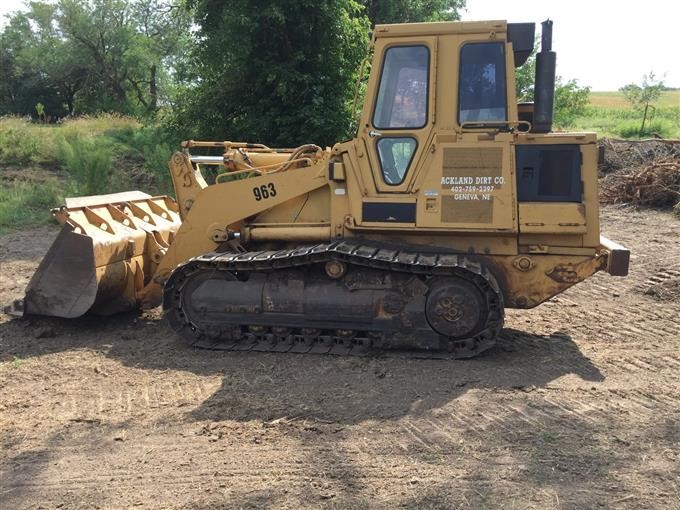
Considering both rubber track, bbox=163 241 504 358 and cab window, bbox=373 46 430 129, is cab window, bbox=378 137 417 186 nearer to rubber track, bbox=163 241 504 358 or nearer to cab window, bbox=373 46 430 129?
cab window, bbox=373 46 430 129

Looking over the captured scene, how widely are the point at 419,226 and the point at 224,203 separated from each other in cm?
201

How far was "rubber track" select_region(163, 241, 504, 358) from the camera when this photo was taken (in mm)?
5324

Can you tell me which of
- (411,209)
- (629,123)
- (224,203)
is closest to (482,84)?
(411,209)

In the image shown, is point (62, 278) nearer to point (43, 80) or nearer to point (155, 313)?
point (155, 313)

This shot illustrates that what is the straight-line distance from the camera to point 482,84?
5.32 metres

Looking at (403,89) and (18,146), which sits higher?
(403,89)

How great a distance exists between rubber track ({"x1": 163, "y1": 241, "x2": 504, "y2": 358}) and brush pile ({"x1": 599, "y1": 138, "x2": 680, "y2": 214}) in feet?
30.5

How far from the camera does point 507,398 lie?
15.1 ft

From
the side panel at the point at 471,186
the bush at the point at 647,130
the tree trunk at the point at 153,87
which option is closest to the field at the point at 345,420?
the side panel at the point at 471,186

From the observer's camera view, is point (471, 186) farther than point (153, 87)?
No

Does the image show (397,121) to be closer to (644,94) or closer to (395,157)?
(395,157)

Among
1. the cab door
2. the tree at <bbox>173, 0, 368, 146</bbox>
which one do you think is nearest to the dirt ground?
the cab door

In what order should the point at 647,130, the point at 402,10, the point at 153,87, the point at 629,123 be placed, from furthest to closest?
the point at 153,87 → the point at 629,123 → the point at 647,130 → the point at 402,10

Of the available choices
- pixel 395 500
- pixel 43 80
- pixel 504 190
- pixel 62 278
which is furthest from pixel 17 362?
pixel 43 80
